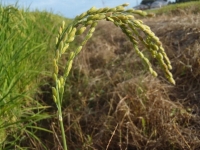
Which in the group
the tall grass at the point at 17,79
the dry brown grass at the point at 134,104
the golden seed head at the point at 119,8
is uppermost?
the golden seed head at the point at 119,8

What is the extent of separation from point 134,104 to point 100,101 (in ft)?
1.64

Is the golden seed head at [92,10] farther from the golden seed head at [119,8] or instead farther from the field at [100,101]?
the field at [100,101]

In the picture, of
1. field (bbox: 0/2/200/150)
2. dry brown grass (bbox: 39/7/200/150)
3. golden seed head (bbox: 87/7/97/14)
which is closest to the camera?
golden seed head (bbox: 87/7/97/14)

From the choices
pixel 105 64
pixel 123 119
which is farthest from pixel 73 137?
pixel 105 64

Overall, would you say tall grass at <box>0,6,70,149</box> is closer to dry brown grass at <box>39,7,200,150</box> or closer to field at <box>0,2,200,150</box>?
field at <box>0,2,200,150</box>

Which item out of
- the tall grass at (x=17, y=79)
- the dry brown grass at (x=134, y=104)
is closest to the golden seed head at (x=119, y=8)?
the tall grass at (x=17, y=79)

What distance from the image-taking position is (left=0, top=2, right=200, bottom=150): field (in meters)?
2.07

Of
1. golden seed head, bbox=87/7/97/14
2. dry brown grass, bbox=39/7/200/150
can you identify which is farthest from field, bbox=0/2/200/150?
golden seed head, bbox=87/7/97/14

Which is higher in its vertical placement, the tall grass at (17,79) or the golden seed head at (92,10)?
the golden seed head at (92,10)

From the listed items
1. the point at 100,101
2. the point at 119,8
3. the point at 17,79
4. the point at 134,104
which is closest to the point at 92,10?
the point at 119,8

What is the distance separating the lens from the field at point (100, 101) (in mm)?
2070

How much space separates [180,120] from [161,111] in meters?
0.16

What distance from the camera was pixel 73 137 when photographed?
254 cm

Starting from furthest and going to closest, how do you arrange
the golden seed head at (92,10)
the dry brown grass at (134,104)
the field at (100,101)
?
the dry brown grass at (134,104) → the field at (100,101) → the golden seed head at (92,10)
